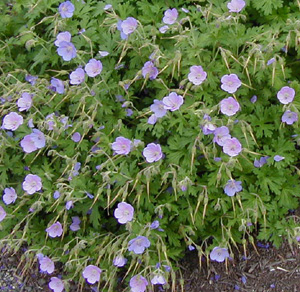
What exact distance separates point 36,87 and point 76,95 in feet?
0.96

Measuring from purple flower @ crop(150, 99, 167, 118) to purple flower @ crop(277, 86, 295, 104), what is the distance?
2.18 feet

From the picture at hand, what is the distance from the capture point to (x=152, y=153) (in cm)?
278

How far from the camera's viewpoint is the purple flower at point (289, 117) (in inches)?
111

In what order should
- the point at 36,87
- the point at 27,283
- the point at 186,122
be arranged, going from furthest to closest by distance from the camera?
the point at 27,283, the point at 36,87, the point at 186,122

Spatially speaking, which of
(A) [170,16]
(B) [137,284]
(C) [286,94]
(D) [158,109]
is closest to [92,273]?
(B) [137,284]

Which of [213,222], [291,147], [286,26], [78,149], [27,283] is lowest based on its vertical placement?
[27,283]

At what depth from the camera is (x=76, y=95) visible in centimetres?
302

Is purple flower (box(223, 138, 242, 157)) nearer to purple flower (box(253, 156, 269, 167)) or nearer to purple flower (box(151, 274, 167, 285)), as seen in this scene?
purple flower (box(253, 156, 269, 167))

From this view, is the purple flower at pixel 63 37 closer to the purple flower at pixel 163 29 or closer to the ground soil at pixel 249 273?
the purple flower at pixel 163 29

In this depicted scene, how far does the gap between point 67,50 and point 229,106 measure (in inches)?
43.1

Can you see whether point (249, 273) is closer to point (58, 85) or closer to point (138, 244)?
point (138, 244)

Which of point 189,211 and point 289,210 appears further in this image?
point 289,210

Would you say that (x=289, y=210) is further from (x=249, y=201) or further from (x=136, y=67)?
(x=136, y=67)

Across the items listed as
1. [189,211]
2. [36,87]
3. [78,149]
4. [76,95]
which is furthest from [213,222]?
[36,87]
